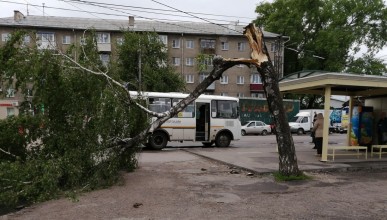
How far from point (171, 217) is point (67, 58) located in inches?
188

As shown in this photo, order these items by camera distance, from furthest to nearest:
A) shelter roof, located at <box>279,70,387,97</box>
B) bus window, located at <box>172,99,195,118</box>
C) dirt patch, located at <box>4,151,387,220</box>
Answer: bus window, located at <box>172,99,195,118</box> < shelter roof, located at <box>279,70,387,97</box> < dirt patch, located at <box>4,151,387,220</box>

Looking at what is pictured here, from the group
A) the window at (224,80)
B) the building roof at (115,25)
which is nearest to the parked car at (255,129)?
the building roof at (115,25)

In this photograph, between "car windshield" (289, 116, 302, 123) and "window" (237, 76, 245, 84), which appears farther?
"window" (237, 76, 245, 84)

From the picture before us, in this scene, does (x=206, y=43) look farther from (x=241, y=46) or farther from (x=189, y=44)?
(x=241, y=46)

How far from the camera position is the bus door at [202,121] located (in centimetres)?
1938

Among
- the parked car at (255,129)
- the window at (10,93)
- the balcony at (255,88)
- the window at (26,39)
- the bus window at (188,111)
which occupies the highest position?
the balcony at (255,88)

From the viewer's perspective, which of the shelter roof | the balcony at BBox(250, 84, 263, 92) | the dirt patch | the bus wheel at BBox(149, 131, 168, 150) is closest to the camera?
the dirt patch

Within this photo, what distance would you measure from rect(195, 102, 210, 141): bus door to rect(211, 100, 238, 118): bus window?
1.12 ft

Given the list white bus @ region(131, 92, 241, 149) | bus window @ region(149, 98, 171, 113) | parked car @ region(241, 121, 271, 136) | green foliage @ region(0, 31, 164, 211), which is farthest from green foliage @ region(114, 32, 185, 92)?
green foliage @ region(0, 31, 164, 211)

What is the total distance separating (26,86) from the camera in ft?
29.3

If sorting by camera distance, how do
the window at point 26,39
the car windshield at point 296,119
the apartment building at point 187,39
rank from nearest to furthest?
the window at point 26,39
the car windshield at point 296,119
the apartment building at point 187,39

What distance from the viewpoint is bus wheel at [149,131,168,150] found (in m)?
18.2

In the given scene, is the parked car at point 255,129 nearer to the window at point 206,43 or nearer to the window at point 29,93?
the window at point 206,43

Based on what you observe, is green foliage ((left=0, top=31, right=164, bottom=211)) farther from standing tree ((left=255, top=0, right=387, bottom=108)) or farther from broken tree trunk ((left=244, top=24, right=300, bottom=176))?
standing tree ((left=255, top=0, right=387, bottom=108))
